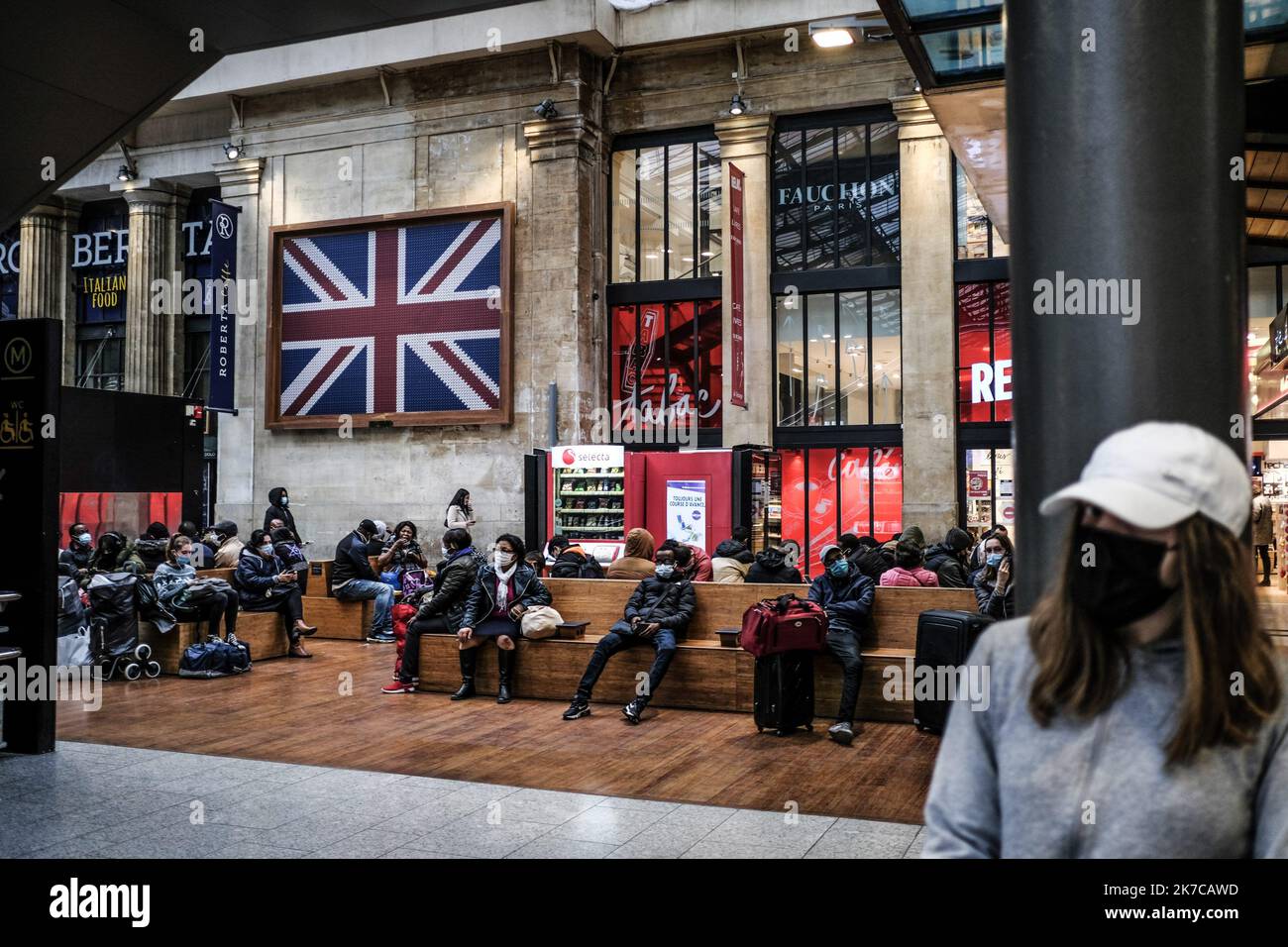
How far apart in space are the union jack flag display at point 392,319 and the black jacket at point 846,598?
43.6 ft

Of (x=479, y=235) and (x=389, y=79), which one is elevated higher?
(x=389, y=79)

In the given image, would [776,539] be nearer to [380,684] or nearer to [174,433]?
[380,684]

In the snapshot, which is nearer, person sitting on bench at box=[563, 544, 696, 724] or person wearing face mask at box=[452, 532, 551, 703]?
person sitting on bench at box=[563, 544, 696, 724]

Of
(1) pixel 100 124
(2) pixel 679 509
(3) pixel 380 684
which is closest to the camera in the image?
(1) pixel 100 124

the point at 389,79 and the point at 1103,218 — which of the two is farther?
the point at 389,79

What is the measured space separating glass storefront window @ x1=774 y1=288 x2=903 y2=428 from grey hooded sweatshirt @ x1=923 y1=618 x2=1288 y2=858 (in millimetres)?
19687

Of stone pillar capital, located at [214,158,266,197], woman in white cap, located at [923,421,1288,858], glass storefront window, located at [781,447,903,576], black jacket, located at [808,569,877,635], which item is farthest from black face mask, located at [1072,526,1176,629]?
stone pillar capital, located at [214,158,266,197]

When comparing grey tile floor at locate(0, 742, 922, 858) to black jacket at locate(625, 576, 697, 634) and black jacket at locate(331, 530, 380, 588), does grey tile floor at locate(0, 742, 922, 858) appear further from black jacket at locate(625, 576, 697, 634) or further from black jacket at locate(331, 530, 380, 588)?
black jacket at locate(331, 530, 380, 588)

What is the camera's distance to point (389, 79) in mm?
23328

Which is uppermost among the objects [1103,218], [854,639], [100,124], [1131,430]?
[100,124]

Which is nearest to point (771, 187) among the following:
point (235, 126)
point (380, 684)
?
point (235, 126)

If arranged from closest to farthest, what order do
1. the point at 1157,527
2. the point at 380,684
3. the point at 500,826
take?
the point at 1157,527 → the point at 500,826 → the point at 380,684

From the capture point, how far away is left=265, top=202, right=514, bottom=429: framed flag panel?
22.4 m

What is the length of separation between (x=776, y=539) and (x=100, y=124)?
14.1 meters
